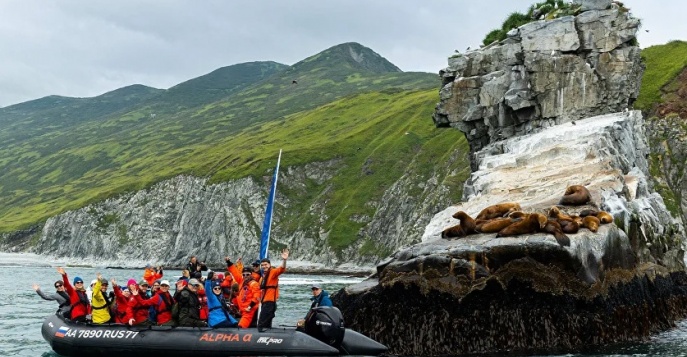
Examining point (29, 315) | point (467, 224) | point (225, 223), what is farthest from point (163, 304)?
point (225, 223)

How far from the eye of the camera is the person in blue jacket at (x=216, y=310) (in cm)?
2716

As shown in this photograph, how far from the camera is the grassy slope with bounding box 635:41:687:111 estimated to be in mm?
97438

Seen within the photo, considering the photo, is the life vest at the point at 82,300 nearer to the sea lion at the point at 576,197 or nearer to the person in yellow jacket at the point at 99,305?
the person in yellow jacket at the point at 99,305

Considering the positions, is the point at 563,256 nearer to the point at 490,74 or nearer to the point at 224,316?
the point at 224,316

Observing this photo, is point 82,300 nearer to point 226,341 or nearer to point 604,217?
point 226,341

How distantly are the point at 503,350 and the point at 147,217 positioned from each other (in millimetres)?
147979

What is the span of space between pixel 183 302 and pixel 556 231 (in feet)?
50.5

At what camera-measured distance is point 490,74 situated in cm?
6494

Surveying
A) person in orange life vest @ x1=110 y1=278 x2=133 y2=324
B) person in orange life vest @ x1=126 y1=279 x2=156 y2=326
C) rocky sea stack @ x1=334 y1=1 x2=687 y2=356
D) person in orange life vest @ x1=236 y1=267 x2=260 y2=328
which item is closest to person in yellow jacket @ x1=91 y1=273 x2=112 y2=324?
person in orange life vest @ x1=110 y1=278 x2=133 y2=324

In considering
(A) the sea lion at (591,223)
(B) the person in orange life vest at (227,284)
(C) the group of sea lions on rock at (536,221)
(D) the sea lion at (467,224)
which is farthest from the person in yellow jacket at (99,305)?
(A) the sea lion at (591,223)

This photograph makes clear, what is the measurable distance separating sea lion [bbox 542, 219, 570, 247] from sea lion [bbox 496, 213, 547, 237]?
0.21m

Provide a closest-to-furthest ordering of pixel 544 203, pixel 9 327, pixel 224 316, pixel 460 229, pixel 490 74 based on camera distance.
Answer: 1. pixel 224 316
2. pixel 460 229
3. pixel 544 203
4. pixel 9 327
5. pixel 490 74

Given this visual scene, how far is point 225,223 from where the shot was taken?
491 ft

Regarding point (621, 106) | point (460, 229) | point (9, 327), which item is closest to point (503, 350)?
point (460, 229)
